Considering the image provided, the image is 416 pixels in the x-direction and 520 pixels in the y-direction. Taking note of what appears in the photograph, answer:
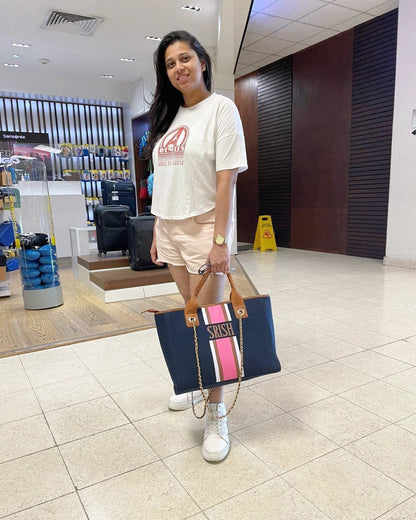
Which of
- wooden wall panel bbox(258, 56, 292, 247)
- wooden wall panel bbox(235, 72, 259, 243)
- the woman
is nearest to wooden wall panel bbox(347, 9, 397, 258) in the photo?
wooden wall panel bbox(258, 56, 292, 247)

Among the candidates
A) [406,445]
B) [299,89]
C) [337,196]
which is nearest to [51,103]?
[299,89]

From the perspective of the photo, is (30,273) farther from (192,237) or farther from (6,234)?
(192,237)

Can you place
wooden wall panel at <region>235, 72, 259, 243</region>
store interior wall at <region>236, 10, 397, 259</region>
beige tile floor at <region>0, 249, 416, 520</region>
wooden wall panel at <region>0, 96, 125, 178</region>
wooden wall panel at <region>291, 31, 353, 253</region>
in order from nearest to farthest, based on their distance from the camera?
beige tile floor at <region>0, 249, 416, 520</region>
store interior wall at <region>236, 10, 397, 259</region>
wooden wall panel at <region>291, 31, 353, 253</region>
wooden wall panel at <region>235, 72, 259, 243</region>
wooden wall panel at <region>0, 96, 125, 178</region>

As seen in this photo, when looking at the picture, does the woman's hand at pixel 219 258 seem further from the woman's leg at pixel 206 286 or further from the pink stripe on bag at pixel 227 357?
the pink stripe on bag at pixel 227 357

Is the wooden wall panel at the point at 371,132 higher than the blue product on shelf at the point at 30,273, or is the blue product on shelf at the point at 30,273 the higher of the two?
the wooden wall panel at the point at 371,132

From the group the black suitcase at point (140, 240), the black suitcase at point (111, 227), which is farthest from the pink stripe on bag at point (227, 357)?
the black suitcase at point (111, 227)

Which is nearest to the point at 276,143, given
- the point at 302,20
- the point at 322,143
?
the point at 322,143

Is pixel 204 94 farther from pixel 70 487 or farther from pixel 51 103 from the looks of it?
pixel 51 103

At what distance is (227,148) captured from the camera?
1.30 meters

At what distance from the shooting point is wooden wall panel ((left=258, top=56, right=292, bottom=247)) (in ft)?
24.9

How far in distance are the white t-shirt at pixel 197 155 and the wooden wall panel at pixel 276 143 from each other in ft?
21.8

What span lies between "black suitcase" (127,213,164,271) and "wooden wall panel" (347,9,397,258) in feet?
12.6

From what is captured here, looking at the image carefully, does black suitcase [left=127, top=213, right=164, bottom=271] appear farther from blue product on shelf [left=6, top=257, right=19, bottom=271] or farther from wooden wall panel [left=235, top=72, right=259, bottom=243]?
wooden wall panel [left=235, top=72, right=259, bottom=243]

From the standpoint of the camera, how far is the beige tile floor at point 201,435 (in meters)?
1.23
